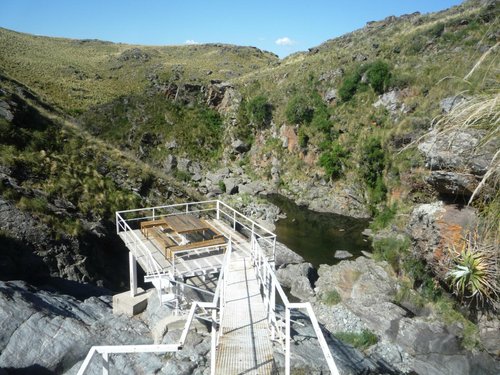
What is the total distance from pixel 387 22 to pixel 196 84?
1459 inches

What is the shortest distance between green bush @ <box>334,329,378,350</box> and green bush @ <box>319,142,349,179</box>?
75.8ft

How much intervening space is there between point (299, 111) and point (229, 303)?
3834cm

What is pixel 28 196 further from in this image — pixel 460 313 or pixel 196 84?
pixel 196 84

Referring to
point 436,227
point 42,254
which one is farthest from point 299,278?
point 42,254

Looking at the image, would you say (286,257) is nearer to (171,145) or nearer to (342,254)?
(342,254)

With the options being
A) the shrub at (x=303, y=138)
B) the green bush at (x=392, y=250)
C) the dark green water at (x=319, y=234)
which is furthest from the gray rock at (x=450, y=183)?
the shrub at (x=303, y=138)

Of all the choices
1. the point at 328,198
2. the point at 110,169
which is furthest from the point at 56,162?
the point at 328,198

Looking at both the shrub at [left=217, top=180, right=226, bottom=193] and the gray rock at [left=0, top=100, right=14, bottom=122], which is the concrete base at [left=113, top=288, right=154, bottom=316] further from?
the shrub at [left=217, top=180, right=226, bottom=193]

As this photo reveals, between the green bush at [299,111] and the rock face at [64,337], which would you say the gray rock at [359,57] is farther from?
the rock face at [64,337]

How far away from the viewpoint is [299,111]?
44.6m

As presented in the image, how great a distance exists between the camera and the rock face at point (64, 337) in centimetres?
901

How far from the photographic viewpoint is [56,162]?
2109cm

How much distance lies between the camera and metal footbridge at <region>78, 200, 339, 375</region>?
6.02 m

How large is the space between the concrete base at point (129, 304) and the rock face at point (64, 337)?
537 mm
